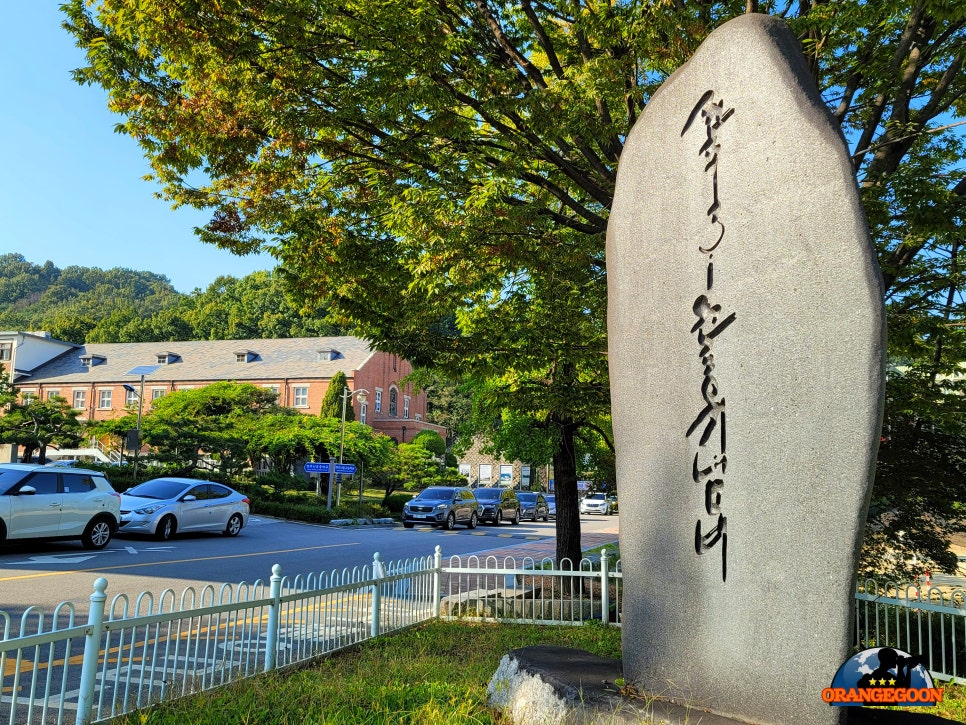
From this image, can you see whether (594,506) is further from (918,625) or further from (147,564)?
(918,625)

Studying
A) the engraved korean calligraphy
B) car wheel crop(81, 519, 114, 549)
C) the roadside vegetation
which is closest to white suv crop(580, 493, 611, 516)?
car wheel crop(81, 519, 114, 549)

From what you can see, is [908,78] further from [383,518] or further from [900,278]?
[383,518]

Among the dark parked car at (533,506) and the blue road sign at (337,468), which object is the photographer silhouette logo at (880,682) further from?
the dark parked car at (533,506)

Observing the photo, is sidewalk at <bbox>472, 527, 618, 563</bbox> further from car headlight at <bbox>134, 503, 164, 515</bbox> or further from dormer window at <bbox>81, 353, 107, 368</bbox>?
dormer window at <bbox>81, 353, 107, 368</bbox>

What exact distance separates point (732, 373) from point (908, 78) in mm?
4715

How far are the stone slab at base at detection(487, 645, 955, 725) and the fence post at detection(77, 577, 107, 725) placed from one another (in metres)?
2.51

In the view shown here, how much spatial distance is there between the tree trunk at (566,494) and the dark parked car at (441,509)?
49.4 feet

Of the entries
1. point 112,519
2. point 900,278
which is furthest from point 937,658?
point 112,519

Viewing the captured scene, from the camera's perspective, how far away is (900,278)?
28.9ft

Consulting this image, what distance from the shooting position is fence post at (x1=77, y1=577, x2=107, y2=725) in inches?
179

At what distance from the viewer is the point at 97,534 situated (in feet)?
49.3

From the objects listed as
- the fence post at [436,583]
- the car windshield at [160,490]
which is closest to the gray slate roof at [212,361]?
the car windshield at [160,490]

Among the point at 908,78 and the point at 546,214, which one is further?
the point at 546,214

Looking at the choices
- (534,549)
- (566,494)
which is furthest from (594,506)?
(566,494)
